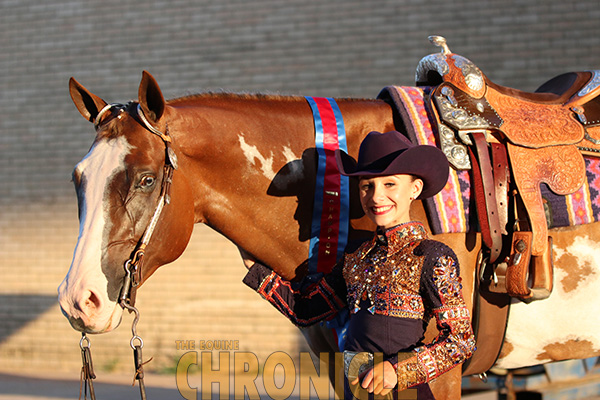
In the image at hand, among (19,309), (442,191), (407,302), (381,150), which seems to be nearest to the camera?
(407,302)

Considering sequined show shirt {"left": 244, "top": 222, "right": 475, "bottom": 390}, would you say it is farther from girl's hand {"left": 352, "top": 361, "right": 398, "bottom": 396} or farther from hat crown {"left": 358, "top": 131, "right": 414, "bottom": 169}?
hat crown {"left": 358, "top": 131, "right": 414, "bottom": 169}

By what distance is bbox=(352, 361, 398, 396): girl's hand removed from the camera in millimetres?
1626

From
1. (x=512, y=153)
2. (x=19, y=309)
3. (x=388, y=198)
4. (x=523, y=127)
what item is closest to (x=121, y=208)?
(x=388, y=198)

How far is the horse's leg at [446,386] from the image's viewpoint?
1.97 meters

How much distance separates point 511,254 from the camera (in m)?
2.21

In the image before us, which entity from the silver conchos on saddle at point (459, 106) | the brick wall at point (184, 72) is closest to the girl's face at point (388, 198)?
the silver conchos on saddle at point (459, 106)

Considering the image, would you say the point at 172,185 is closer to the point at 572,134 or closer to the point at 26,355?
the point at 572,134

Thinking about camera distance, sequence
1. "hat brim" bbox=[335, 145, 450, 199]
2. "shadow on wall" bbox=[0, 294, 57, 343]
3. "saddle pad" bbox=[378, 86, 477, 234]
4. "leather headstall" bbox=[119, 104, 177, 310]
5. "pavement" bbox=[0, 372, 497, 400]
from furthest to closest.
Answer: "shadow on wall" bbox=[0, 294, 57, 343], "pavement" bbox=[0, 372, 497, 400], "saddle pad" bbox=[378, 86, 477, 234], "leather headstall" bbox=[119, 104, 177, 310], "hat brim" bbox=[335, 145, 450, 199]

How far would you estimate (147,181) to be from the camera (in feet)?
6.55

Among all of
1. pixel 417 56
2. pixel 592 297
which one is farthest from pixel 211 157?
pixel 417 56

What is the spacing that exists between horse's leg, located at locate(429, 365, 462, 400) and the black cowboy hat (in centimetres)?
60

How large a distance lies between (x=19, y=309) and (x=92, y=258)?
17.5 ft

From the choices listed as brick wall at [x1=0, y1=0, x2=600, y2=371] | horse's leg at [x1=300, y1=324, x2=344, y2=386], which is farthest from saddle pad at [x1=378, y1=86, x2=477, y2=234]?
brick wall at [x1=0, y1=0, x2=600, y2=371]

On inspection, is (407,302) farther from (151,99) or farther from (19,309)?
(19,309)
